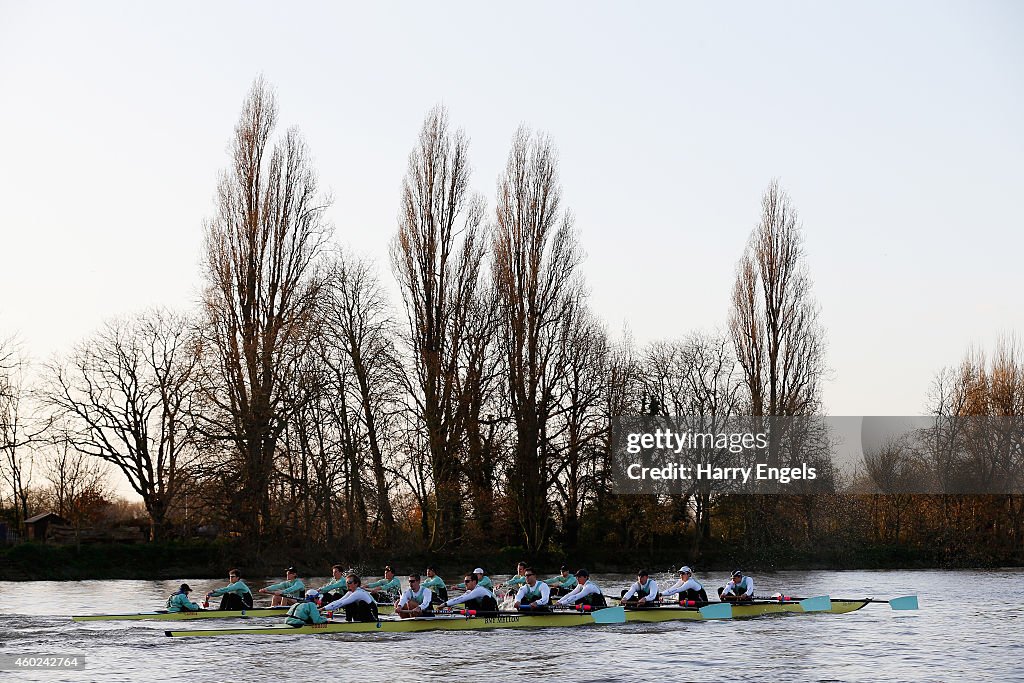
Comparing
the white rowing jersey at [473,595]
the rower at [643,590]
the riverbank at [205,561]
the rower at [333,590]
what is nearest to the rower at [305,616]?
the rower at [333,590]

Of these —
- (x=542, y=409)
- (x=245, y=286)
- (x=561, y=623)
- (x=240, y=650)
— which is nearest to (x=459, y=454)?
(x=542, y=409)

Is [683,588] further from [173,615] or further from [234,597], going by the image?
[173,615]

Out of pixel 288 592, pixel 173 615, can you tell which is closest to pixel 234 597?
pixel 288 592

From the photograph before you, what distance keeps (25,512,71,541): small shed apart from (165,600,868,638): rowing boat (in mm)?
24758

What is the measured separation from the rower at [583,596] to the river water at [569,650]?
592 mm

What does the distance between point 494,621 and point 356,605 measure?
3.01 meters

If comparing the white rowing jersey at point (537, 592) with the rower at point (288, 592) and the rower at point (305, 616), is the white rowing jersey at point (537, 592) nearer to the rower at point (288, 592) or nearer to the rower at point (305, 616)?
the rower at point (305, 616)

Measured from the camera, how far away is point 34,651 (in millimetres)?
19969

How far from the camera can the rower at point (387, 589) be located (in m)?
25.3

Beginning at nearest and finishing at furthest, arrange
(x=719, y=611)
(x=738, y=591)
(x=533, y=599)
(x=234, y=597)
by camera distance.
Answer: (x=533, y=599)
(x=234, y=597)
(x=719, y=611)
(x=738, y=591)

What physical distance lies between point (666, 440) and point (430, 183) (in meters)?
16.2

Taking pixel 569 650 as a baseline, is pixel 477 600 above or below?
above

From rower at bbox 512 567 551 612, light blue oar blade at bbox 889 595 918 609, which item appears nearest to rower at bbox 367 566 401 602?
rower at bbox 512 567 551 612

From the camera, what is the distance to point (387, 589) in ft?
85.5
